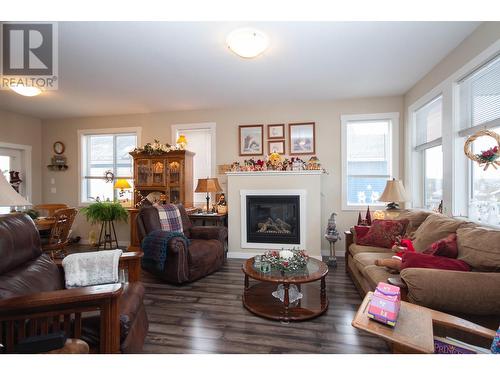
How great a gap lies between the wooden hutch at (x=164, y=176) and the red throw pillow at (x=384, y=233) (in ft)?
9.85

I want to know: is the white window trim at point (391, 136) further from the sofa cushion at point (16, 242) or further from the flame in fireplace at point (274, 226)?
the sofa cushion at point (16, 242)

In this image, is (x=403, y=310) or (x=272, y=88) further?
(x=272, y=88)

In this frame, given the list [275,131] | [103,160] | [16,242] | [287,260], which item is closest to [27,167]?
[103,160]

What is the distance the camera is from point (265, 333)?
1893mm

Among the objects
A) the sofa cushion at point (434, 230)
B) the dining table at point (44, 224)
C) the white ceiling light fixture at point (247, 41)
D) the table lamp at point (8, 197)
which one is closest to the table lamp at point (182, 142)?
the dining table at point (44, 224)

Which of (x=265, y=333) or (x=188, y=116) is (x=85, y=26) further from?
(x=265, y=333)

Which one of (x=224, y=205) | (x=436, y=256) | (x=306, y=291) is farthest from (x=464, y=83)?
(x=224, y=205)

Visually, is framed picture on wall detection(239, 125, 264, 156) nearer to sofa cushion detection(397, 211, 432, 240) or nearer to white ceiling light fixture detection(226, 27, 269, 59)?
white ceiling light fixture detection(226, 27, 269, 59)

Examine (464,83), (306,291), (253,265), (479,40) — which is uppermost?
(479,40)

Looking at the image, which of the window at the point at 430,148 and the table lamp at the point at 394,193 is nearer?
the window at the point at 430,148

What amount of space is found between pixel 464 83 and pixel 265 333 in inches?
124

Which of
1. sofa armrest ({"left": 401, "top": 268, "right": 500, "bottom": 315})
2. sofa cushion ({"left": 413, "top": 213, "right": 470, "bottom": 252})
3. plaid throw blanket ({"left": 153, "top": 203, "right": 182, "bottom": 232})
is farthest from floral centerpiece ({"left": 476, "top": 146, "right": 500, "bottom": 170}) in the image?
plaid throw blanket ({"left": 153, "top": 203, "right": 182, "bottom": 232})

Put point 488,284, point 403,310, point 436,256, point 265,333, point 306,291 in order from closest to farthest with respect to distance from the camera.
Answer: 1. point 403,310
2. point 488,284
3. point 436,256
4. point 265,333
5. point 306,291

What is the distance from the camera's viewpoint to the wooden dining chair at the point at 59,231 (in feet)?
10.3
